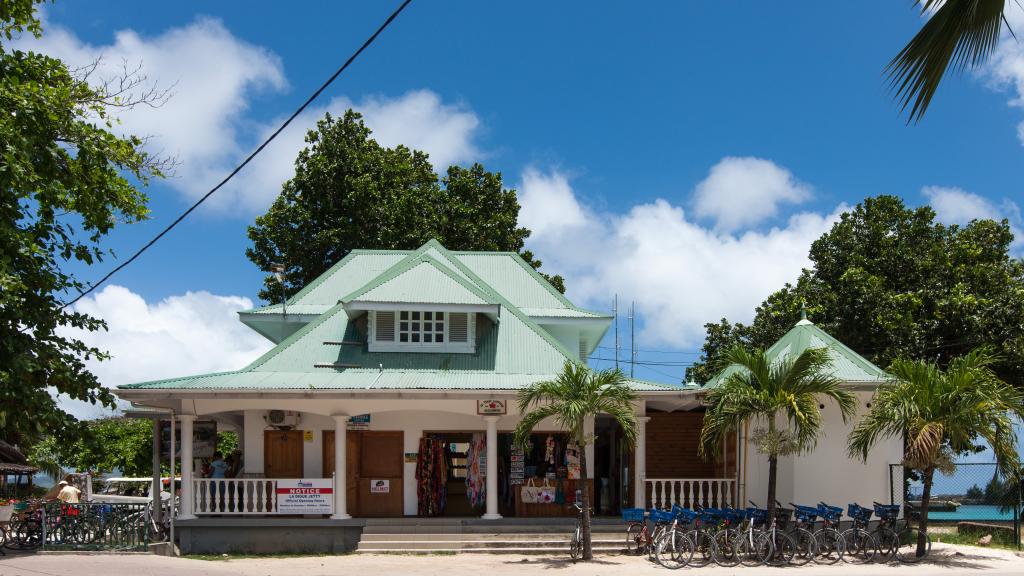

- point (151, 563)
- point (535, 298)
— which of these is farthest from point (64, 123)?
point (535, 298)

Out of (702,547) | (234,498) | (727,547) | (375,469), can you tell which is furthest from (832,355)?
(234,498)

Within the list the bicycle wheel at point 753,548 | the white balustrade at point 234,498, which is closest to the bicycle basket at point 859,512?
the bicycle wheel at point 753,548

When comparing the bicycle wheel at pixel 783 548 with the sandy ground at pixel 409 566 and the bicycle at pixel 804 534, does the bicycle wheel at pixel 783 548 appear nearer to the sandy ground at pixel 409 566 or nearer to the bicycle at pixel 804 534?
the bicycle at pixel 804 534

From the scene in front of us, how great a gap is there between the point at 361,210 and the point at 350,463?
16.5m

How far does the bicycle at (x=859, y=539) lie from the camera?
51.7ft

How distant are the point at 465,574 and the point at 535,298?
Result: 10453 millimetres

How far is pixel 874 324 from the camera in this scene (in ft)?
88.1

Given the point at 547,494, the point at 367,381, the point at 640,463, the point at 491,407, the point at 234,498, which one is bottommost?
the point at 547,494

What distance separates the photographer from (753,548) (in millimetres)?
15492

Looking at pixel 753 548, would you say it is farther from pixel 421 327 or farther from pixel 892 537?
pixel 421 327

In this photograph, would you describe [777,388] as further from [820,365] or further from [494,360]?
[494,360]

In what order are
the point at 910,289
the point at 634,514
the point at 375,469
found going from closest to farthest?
the point at 634,514
the point at 375,469
the point at 910,289

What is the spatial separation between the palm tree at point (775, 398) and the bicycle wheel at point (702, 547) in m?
1.14

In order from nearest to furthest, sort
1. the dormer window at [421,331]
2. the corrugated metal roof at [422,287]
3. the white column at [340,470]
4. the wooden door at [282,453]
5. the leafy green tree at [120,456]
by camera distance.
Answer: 1. the white column at [340,470]
2. the wooden door at [282,453]
3. the corrugated metal roof at [422,287]
4. the dormer window at [421,331]
5. the leafy green tree at [120,456]
